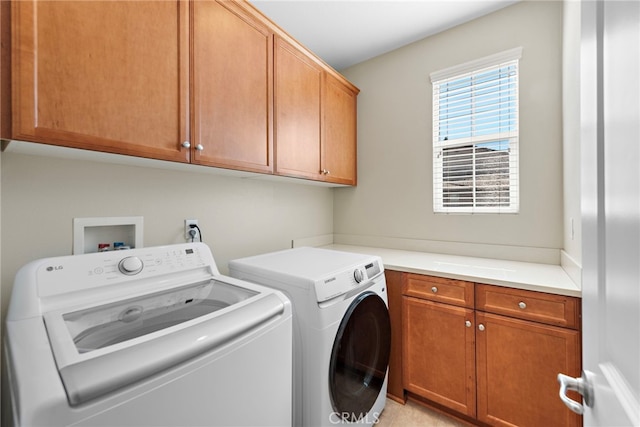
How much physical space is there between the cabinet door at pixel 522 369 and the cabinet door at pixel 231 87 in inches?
63.8

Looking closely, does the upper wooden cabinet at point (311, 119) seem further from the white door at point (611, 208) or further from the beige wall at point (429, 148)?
the white door at point (611, 208)

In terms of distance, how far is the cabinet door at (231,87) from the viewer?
1.33 m

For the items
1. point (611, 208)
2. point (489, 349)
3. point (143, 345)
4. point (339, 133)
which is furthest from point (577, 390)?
point (339, 133)

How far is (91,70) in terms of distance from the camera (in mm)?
989

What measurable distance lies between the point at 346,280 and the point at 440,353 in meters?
0.84

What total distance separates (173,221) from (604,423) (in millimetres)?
1774

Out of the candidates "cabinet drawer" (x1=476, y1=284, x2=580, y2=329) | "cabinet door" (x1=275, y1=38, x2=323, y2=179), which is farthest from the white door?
"cabinet door" (x1=275, y1=38, x2=323, y2=179)

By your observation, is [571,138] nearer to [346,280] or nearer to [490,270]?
[490,270]

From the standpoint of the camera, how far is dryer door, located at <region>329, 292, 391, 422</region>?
1.31 meters

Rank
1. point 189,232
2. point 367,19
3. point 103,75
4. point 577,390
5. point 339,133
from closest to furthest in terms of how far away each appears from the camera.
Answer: point 577,390 < point 103,75 < point 189,232 < point 367,19 < point 339,133

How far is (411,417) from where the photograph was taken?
1723 millimetres


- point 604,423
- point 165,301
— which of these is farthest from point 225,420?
point 604,423

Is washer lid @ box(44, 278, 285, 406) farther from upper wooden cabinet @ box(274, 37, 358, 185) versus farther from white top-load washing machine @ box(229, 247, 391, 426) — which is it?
upper wooden cabinet @ box(274, 37, 358, 185)

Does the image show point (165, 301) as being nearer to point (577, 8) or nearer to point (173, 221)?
point (173, 221)
